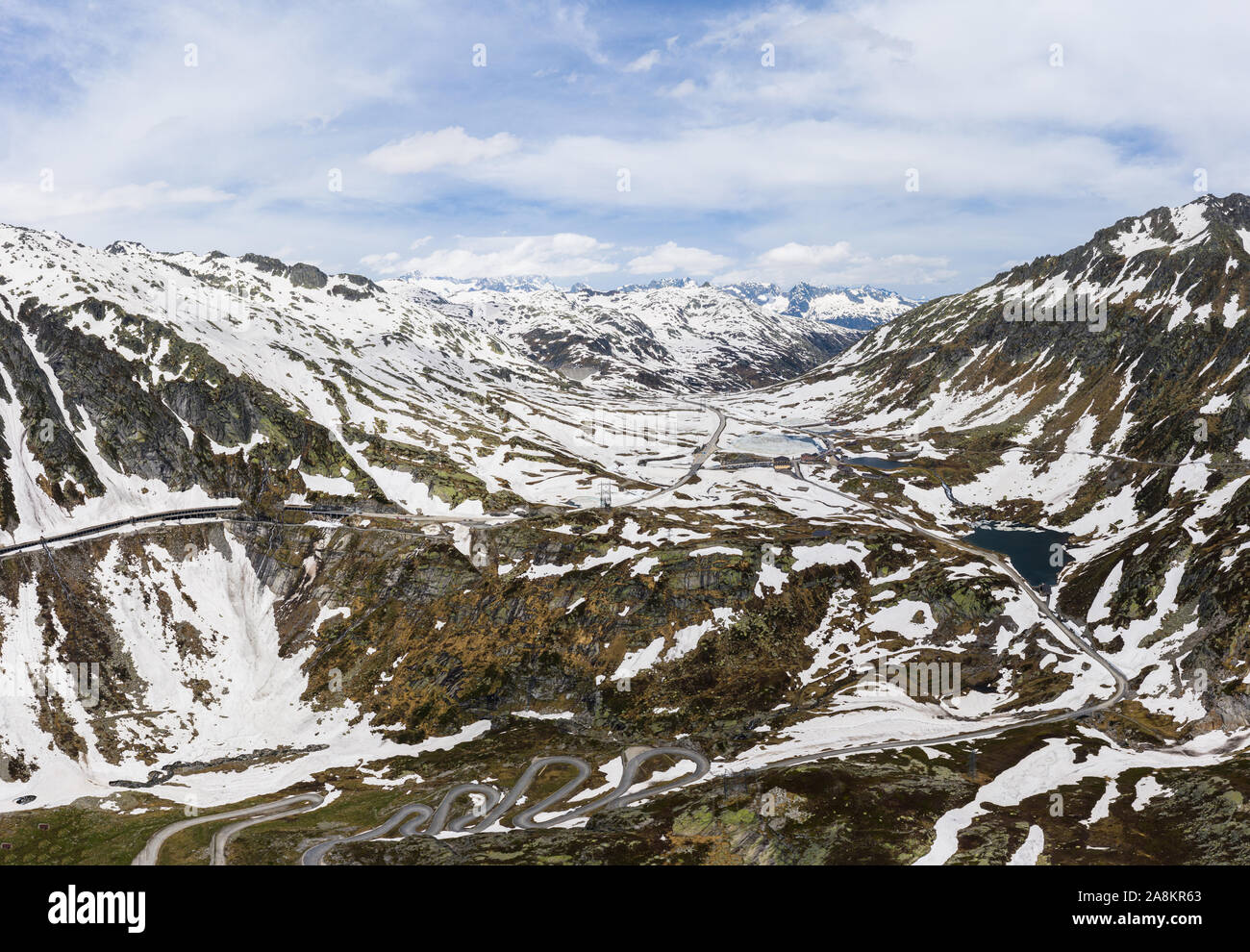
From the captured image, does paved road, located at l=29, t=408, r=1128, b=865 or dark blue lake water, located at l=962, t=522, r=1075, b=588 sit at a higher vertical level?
dark blue lake water, located at l=962, t=522, r=1075, b=588

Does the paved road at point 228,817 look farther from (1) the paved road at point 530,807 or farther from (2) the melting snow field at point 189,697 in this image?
(2) the melting snow field at point 189,697

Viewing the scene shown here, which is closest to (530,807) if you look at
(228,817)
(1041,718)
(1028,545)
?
(228,817)

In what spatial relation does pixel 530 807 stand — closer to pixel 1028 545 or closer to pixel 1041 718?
pixel 1041 718

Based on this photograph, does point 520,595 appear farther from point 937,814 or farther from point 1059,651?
point 1059,651

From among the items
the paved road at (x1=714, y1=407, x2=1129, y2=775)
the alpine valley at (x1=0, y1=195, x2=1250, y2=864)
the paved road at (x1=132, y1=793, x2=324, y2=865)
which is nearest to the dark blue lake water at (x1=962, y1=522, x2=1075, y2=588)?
the alpine valley at (x1=0, y1=195, x2=1250, y2=864)

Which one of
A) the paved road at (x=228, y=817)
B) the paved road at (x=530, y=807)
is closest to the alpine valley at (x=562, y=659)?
the paved road at (x=228, y=817)

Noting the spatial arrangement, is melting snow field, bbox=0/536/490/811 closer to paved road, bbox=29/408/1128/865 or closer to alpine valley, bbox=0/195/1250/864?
alpine valley, bbox=0/195/1250/864
